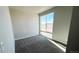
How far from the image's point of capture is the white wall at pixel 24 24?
107cm

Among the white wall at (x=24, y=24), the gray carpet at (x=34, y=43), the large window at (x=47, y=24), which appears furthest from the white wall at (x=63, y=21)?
the white wall at (x=24, y=24)

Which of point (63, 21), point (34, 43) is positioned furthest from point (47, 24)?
point (34, 43)

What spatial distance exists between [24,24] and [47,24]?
0.45 m

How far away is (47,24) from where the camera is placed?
3.63ft

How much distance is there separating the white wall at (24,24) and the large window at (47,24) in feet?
0.35

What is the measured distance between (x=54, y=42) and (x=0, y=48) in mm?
796

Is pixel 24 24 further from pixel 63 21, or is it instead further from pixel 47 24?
pixel 63 21

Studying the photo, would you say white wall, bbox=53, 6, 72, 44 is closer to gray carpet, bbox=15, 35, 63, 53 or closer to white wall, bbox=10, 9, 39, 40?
gray carpet, bbox=15, 35, 63, 53

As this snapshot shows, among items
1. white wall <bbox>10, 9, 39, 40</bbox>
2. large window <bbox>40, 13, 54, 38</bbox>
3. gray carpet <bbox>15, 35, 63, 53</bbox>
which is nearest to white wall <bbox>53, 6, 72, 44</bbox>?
large window <bbox>40, 13, 54, 38</bbox>

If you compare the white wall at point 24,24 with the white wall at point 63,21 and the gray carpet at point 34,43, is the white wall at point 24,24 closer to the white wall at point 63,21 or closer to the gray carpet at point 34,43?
the gray carpet at point 34,43

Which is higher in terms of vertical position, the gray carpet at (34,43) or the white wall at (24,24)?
the white wall at (24,24)

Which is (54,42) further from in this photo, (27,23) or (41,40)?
(27,23)
